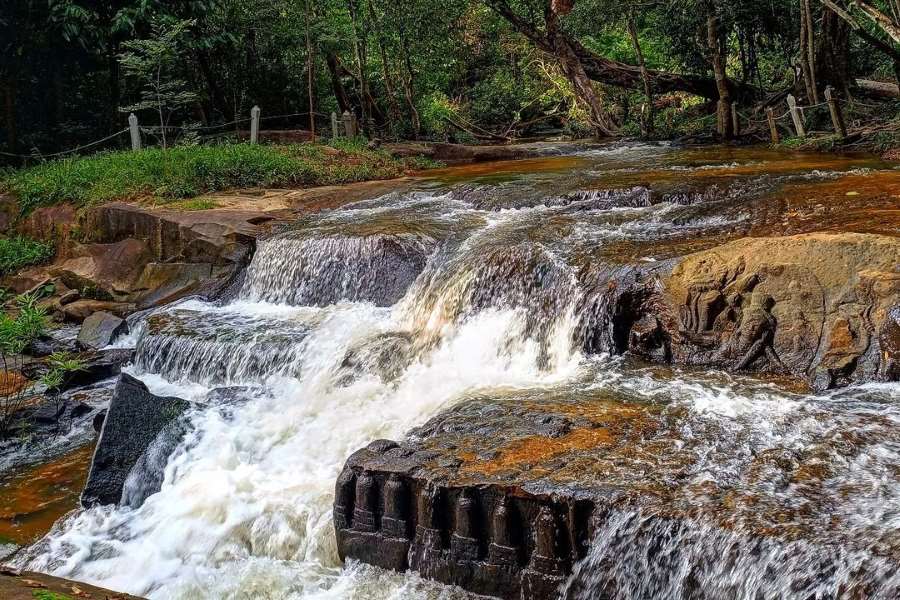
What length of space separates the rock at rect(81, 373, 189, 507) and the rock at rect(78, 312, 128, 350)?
150 inches

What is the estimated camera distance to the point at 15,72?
1856 cm

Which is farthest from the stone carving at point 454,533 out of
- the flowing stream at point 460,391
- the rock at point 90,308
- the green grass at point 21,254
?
the green grass at point 21,254

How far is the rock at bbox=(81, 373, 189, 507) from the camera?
625 centimetres

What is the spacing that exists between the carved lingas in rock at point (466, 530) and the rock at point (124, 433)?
322 centimetres

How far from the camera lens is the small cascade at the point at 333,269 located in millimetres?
9438

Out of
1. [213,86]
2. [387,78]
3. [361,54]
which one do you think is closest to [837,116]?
[387,78]

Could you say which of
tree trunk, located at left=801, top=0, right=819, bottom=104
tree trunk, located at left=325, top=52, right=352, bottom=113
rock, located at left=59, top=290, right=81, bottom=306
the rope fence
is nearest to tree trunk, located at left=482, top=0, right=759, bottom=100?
the rope fence

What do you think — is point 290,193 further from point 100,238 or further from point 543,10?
point 543,10

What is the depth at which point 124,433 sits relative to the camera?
6.64m

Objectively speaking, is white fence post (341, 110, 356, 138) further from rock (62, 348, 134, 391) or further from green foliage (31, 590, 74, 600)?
green foliage (31, 590, 74, 600)

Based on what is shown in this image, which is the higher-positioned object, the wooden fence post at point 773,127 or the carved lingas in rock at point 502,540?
the wooden fence post at point 773,127

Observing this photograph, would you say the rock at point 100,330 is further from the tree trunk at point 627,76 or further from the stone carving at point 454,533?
the tree trunk at point 627,76

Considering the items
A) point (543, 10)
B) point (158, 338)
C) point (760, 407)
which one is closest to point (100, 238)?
point (158, 338)

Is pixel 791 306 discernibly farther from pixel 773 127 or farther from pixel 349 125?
pixel 349 125
